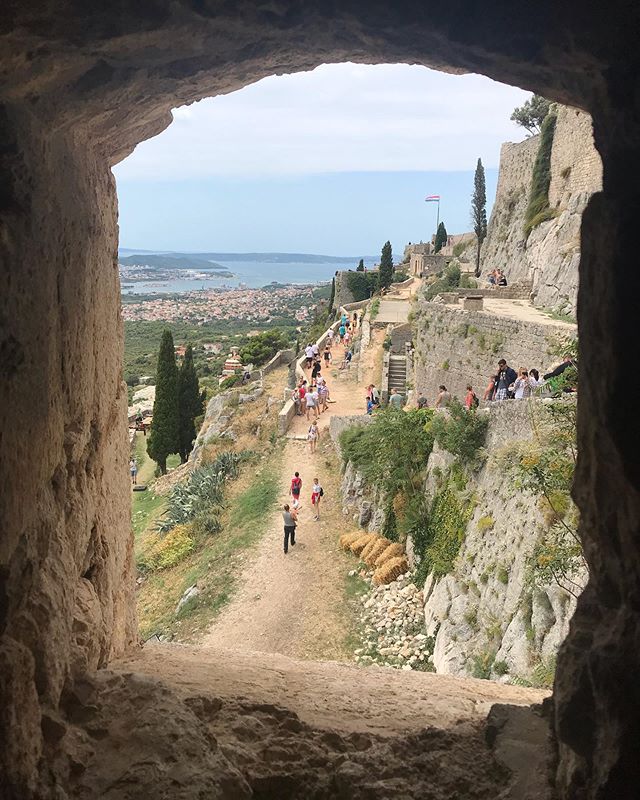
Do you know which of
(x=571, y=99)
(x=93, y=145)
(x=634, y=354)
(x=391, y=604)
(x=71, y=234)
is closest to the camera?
(x=634, y=354)

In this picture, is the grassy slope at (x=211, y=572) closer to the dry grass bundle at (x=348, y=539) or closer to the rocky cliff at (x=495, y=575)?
the dry grass bundle at (x=348, y=539)

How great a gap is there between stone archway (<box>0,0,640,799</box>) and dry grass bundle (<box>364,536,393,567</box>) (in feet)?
29.3

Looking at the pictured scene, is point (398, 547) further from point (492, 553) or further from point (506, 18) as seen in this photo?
point (506, 18)

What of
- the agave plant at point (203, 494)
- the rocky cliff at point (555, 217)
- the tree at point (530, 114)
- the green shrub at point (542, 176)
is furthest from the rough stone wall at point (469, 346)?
the tree at point (530, 114)

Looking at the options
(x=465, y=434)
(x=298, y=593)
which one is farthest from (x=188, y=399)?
(x=465, y=434)

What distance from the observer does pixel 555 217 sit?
92.2 feet

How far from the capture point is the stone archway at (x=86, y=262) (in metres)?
2.78

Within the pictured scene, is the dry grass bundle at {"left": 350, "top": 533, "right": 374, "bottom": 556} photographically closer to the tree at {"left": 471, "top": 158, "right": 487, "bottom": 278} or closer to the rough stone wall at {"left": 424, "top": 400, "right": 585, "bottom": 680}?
the rough stone wall at {"left": 424, "top": 400, "right": 585, "bottom": 680}

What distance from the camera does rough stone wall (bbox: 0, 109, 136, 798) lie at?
299cm

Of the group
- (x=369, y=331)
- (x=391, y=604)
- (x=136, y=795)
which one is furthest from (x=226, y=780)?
(x=369, y=331)

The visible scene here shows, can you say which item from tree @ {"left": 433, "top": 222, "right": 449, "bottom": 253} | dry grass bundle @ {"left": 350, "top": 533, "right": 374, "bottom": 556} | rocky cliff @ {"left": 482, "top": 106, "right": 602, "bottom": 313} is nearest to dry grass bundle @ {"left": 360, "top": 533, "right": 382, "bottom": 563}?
dry grass bundle @ {"left": 350, "top": 533, "right": 374, "bottom": 556}

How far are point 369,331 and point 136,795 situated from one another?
29815mm

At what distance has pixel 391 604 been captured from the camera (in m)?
11.3

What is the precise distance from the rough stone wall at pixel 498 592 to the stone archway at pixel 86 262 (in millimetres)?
4331
